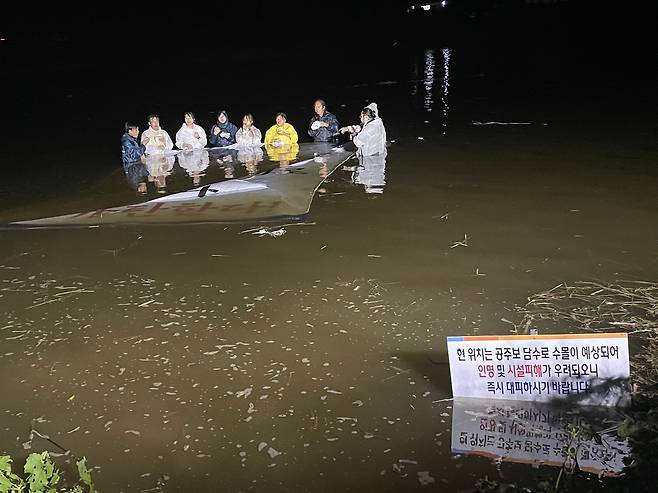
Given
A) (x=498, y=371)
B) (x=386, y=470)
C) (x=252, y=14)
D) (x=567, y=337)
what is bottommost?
(x=386, y=470)

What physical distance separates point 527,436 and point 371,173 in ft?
23.1

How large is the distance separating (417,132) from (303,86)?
11.0 metres

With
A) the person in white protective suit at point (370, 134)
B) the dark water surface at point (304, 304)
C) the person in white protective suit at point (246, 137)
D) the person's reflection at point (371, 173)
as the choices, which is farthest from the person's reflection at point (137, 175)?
the person in white protective suit at point (370, 134)

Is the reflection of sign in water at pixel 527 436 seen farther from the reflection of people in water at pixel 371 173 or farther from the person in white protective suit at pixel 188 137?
the person in white protective suit at pixel 188 137

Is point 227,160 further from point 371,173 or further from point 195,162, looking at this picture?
point 371,173

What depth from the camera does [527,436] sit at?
384 centimetres

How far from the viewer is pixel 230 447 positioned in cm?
396

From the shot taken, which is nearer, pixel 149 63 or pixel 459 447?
pixel 459 447

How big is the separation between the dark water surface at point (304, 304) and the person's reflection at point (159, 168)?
0.24 meters

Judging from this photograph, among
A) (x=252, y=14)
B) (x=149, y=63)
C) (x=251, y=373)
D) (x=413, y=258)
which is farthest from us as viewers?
(x=252, y=14)

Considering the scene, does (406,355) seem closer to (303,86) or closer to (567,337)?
(567,337)

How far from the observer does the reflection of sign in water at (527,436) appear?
3623 millimetres

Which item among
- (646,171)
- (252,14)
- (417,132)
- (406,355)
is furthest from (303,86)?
(252,14)

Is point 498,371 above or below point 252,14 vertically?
below
